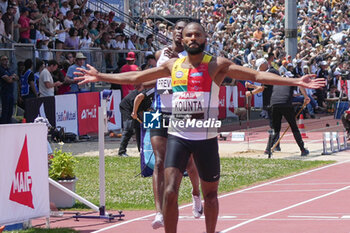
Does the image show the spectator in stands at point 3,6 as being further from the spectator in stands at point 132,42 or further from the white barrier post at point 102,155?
the white barrier post at point 102,155

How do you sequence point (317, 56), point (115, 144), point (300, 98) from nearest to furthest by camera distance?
→ point (115, 144), point (300, 98), point (317, 56)

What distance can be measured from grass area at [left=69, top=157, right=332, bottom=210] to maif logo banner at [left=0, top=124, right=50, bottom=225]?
6.94 feet

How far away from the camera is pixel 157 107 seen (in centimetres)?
954

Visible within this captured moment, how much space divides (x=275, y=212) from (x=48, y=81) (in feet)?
34.6

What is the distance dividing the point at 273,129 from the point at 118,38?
8.88 m

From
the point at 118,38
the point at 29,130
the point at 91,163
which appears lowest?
the point at 91,163

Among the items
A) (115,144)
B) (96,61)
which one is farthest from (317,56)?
(115,144)

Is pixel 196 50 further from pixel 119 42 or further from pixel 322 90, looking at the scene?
pixel 322 90

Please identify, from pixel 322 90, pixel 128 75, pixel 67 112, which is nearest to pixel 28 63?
pixel 67 112

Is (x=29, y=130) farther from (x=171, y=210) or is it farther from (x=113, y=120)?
(x=113, y=120)

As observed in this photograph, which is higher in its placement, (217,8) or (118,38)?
(217,8)

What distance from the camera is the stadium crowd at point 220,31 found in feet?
72.3

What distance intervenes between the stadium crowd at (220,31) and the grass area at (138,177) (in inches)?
194

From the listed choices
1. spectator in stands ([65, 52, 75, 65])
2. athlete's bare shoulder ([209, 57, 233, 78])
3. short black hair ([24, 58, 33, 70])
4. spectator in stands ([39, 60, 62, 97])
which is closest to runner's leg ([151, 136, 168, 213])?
athlete's bare shoulder ([209, 57, 233, 78])
